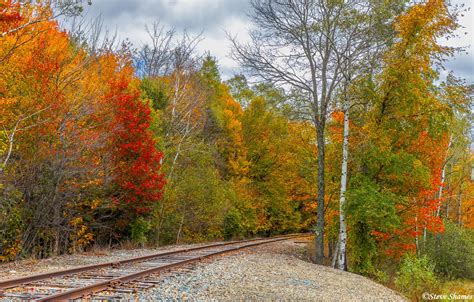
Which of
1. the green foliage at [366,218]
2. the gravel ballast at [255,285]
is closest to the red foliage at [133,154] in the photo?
the gravel ballast at [255,285]

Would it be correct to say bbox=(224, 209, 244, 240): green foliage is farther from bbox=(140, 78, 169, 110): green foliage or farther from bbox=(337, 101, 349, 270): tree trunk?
bbox=(337, 101, 349, 270): tree trunk

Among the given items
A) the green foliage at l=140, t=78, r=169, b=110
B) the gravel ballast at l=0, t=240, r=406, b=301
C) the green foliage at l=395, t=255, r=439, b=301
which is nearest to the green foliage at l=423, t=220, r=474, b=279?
the green foliage at l=395, t=255, r=439, b=301

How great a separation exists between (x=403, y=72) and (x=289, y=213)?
92.5 feet

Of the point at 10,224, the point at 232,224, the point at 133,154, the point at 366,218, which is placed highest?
the point at 133,154

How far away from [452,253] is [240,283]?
824 inches

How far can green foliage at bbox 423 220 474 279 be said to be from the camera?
26.4 meters

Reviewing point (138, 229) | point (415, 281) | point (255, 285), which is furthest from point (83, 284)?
point (138, 229)

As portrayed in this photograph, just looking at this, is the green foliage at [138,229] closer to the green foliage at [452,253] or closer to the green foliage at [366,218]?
the green foliage at [366,218]

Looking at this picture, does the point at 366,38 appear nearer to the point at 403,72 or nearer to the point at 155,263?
the point at 403,72

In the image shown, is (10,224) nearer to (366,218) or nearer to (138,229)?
(138,229)

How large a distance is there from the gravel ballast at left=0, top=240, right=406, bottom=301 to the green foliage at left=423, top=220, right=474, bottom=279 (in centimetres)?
1583

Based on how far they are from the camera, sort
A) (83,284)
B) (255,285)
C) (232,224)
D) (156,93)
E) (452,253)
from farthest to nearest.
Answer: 1. (232,224)
2. (156,93)
3. (452,253)
4. (255,285)
5. (83,284)

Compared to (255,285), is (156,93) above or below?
above

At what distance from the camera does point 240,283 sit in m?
10.1
